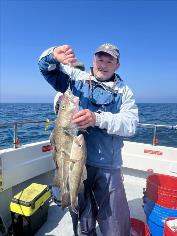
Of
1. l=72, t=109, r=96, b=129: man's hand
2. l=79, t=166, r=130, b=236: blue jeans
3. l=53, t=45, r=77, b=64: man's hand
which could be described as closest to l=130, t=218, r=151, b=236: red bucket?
l=79, t=166, r=130, b=236: blue jeans

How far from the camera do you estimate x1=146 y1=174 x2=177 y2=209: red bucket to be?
13.1 feet

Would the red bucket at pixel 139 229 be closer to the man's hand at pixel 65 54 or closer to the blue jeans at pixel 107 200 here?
the blue jeans at pixel 107 200

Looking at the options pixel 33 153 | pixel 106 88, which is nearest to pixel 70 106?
pixel 106 88

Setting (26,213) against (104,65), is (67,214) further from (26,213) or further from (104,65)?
(104,65)

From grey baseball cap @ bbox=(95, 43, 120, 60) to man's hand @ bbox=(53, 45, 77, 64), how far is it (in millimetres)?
660

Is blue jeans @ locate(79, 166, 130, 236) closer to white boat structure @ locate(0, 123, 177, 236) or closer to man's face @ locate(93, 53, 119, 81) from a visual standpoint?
man's face @ locate(93, 53, 119, 81)

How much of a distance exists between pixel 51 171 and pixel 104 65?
362cm

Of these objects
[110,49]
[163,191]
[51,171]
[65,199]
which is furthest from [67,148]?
[51,171]

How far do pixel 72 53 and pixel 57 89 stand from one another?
33.2 inches

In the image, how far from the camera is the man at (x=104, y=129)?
328cm

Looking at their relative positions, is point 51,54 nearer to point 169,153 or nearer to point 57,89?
point 57,89

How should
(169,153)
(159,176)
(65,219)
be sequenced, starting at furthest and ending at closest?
(169,153) < (65,219) < (159,176)

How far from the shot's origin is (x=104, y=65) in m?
3.37

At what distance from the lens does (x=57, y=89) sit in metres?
3.47
